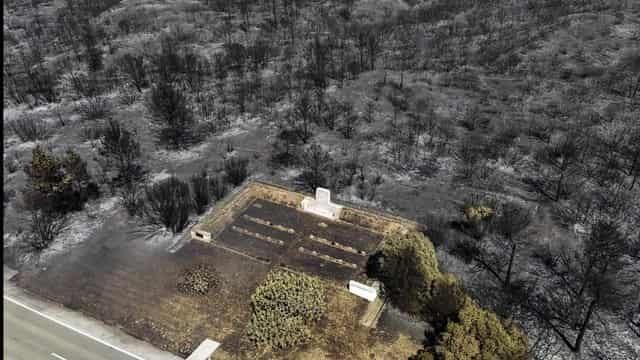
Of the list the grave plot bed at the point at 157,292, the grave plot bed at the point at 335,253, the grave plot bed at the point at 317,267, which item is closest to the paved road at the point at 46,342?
the grave plot bed at the point at 157,292

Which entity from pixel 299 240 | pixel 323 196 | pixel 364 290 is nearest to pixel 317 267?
pixel 299 240

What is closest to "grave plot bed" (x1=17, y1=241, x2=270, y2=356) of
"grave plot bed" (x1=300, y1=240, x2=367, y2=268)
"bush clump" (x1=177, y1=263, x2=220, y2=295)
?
"bush clump" (x1=177, y1=263, x2=220, y2=295)

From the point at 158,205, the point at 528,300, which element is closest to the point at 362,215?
the point at 528,300

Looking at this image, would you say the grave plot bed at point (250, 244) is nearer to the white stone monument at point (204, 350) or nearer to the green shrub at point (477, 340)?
the white stone monument at point (204, 350)

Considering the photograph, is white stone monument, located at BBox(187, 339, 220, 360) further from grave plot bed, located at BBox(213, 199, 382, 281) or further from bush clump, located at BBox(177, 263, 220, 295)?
grave plot bed, located at BBox(213, 199, 382, 281)

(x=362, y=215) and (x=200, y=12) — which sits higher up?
(x=200, y=12)

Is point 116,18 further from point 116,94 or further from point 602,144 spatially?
point 602,144

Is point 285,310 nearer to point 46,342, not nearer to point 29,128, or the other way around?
point 46,342
